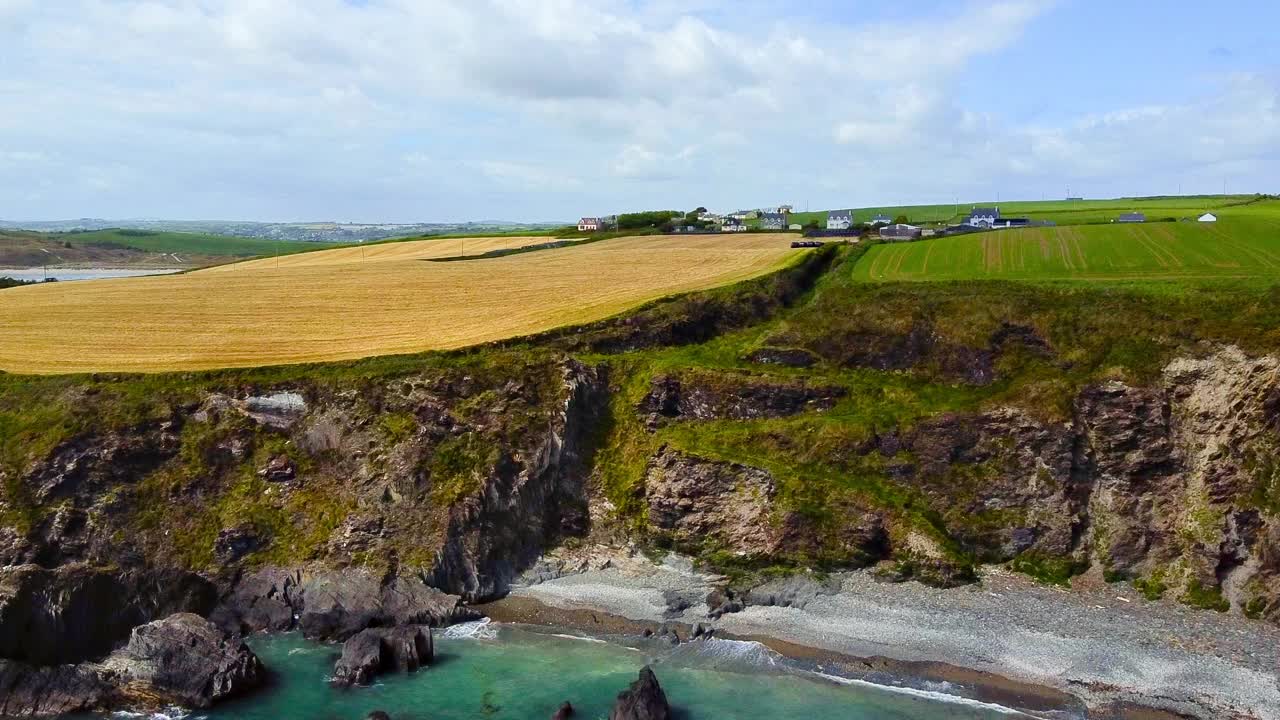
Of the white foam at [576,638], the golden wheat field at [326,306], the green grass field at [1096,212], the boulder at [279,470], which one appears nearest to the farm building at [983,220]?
the green grass field at [1096,212]

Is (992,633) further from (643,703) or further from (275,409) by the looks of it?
(275,409)

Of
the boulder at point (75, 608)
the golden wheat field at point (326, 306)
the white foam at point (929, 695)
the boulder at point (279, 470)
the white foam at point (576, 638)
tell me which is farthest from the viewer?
the golden wheat field at point (326, 306)

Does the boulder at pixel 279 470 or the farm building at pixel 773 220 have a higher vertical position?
the farm building at pixel 773 220

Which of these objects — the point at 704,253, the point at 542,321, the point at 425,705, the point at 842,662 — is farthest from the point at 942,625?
the point at 704,253

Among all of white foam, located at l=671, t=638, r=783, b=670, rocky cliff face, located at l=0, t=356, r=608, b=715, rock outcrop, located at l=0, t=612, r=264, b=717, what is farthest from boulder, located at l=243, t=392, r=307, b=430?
white foam, located at l=671, t=638, r=783, b=670

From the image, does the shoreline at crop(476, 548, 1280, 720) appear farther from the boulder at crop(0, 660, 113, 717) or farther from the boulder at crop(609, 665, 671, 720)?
the boulder at crop(0, 660, 113, 717)

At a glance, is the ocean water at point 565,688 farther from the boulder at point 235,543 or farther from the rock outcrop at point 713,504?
the rock outcrop at point 713,504
